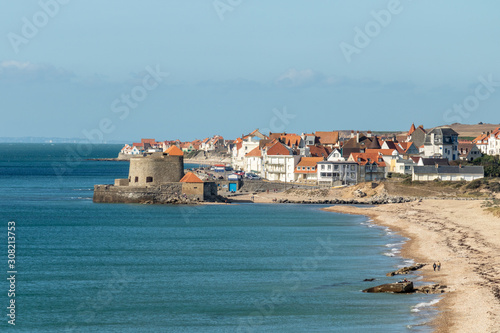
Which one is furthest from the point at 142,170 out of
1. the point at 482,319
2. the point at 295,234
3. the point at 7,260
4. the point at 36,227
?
the point at 482,319

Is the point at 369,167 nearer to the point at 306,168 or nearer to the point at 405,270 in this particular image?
the point at 306,168

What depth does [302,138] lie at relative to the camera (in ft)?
431

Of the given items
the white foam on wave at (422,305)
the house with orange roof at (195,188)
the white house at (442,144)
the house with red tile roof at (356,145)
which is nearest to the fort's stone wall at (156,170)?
the house with orange roof at (195,188)

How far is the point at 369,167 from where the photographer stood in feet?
338

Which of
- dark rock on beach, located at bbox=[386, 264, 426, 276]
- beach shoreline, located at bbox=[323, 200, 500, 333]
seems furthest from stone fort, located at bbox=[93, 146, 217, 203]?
dark rock on beach, located at bbox=[386, 264, 426, 276]

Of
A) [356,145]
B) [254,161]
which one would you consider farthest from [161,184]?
[254,161]

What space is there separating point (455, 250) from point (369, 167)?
192 ft

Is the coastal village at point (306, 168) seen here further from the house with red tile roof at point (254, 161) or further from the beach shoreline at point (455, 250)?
the beach shoreline at point (455, 250)

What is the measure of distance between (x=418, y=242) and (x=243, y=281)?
53.6 feet

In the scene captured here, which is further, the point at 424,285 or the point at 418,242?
the point at 418,242

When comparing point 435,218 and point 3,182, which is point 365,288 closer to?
point 435,218

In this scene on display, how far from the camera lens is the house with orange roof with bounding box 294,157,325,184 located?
106 m
